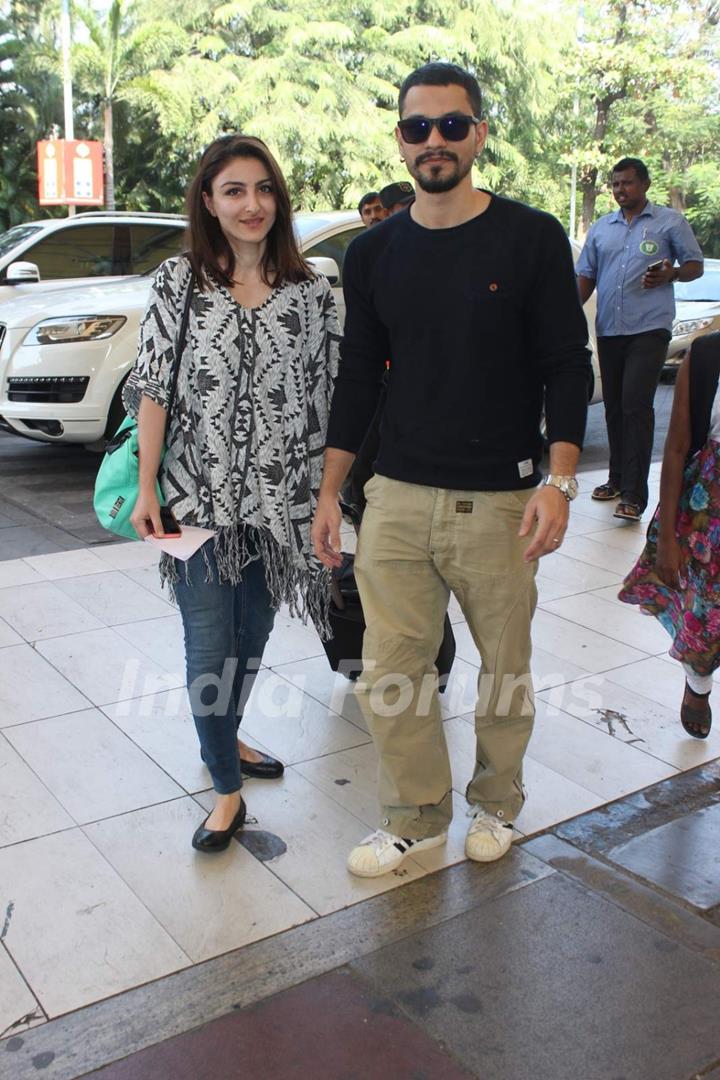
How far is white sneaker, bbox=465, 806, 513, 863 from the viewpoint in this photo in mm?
3092

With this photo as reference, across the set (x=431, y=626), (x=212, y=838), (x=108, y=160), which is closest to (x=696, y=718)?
(x=431, y=626)

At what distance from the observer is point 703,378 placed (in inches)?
128

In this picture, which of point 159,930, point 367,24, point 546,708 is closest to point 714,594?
point 546,708

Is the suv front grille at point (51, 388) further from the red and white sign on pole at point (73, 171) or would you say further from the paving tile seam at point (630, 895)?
the red and white sign on pole at point (73, 171)

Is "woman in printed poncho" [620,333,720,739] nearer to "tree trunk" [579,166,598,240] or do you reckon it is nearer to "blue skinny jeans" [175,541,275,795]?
"blue skinny jeans" [175,541,275,795]

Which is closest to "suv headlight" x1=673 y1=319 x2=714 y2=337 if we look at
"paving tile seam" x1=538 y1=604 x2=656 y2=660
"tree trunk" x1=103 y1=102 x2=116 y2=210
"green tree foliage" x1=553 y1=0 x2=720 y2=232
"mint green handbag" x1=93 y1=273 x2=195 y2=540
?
"paving tile seam" x1=538 y1=604 x2=656 y2=660

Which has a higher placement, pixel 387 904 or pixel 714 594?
pixel 714 594

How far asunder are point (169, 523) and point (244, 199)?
0.87 metres

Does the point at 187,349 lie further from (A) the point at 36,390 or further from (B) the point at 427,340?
(A) the point at 36,390

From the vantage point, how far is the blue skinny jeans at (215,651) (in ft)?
9.92

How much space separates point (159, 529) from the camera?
2.96 m

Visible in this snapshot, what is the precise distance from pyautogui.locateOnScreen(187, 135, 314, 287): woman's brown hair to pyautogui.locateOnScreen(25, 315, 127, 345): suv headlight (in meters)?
4.62

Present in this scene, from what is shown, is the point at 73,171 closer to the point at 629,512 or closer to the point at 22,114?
the point at 22,114

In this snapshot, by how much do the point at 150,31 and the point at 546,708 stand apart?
28723mm
